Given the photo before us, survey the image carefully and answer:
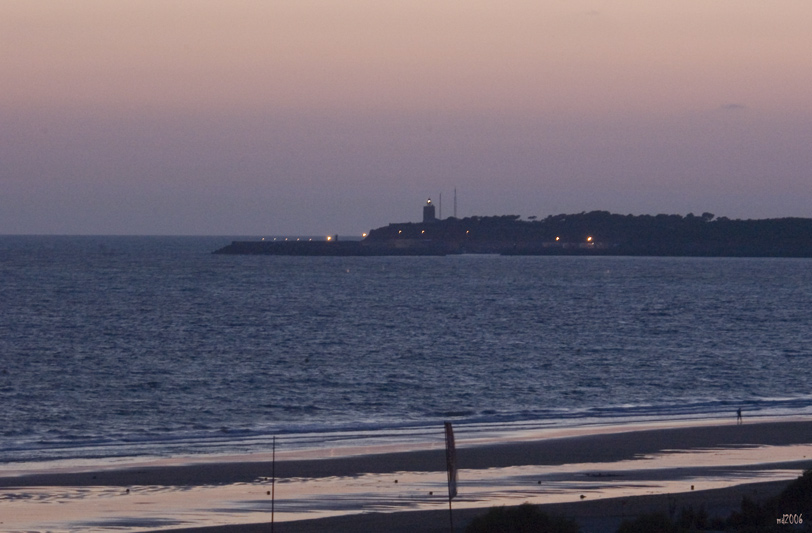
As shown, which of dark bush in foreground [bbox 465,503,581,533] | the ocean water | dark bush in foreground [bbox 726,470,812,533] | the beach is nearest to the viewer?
dark bush in foreground [bbox 465,503,581,533]

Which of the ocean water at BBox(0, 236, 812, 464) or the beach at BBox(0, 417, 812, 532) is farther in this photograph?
the ocean water at BBox(0, 236, 812, 464)

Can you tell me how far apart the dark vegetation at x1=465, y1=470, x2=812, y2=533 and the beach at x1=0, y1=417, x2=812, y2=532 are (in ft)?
3.47

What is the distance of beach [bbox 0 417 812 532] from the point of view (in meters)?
15.7

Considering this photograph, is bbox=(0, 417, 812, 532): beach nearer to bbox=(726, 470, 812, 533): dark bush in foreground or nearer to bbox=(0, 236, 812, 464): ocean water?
bbox=(726, 470, 812, 533): dark bush in foreground

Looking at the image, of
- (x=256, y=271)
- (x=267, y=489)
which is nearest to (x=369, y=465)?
(x=267, y=489)

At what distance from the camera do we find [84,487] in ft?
59.7

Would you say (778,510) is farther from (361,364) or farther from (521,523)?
(361,364)

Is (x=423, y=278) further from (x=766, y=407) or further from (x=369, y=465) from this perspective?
(x=369, y=465)

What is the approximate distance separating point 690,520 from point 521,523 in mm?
2776

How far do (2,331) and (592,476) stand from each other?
47.3 metres

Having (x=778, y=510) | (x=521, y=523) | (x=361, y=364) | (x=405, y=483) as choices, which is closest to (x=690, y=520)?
(x=778, y=510)

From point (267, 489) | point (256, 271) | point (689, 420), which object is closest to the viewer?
point (267, 489)

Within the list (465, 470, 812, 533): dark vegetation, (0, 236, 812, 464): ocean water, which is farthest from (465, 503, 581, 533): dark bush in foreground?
(0, 236, 812, 464): ocean water

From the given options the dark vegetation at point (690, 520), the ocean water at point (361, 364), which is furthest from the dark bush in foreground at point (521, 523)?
the ocean water at point (361, 364)
